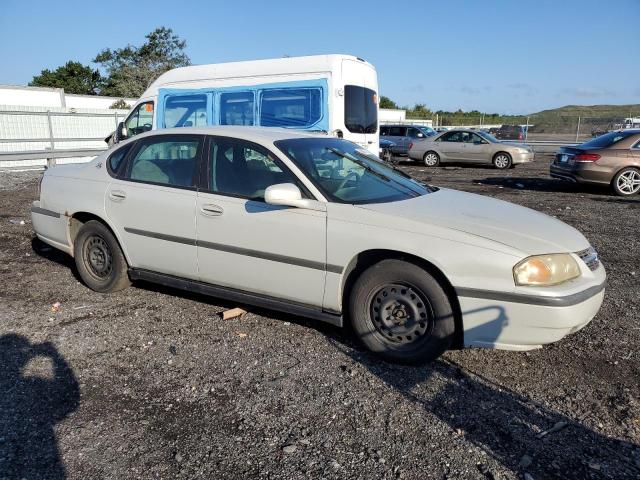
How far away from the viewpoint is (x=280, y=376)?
3.50 metres

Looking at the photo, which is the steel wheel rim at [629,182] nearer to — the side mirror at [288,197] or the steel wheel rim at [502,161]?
the steel wheel rim at [502,161]

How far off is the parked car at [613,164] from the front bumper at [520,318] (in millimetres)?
9377

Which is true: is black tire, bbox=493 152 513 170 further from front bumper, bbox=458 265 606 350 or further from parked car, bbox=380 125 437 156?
front bumper, bbox=458 265 606 350

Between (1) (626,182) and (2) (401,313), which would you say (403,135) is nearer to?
(1) (626,182)

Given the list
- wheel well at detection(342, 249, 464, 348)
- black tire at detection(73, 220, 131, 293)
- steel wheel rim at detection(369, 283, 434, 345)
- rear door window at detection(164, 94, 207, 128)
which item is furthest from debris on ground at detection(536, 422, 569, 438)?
rear door window at detection(164, 94, 207, 128)

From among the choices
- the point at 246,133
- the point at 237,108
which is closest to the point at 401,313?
the point at 246,133

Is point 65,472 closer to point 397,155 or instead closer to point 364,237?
point 364,237

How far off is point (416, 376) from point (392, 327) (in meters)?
0.36

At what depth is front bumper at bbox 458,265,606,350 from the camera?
321 cm

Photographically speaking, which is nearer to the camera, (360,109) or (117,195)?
(117,195)

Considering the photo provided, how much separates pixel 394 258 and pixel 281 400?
121 cm

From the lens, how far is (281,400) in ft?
10.5

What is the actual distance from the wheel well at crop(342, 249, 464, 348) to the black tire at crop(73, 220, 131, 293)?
229cm

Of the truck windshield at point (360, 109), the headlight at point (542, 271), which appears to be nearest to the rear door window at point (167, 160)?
the headlight at point (542, 271)
